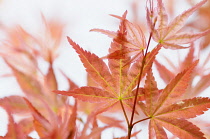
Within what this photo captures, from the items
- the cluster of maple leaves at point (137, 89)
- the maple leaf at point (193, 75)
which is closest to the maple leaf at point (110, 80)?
the cluster of maple leaves at point (137, 89)

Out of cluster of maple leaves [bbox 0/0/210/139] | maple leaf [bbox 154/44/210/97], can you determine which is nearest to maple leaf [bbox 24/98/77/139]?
cluster of maple leaves [bbox 0/0/210/139]

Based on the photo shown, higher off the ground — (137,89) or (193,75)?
(193,75)

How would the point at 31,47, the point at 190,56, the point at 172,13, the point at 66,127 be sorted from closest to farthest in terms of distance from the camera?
the point at 66,127 < the point at 190,56 < the point at 31,47 < the point at 172,13

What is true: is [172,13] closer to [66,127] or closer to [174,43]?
[174,43]

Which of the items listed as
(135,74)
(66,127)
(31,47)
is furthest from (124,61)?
(31,47)

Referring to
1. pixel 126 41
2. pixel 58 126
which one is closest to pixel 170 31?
pixel 126 41

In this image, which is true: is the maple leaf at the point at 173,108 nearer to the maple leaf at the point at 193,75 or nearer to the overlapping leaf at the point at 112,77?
the overlapping leaf at the point at 112,77

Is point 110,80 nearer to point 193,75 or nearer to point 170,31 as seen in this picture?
point 170,31
